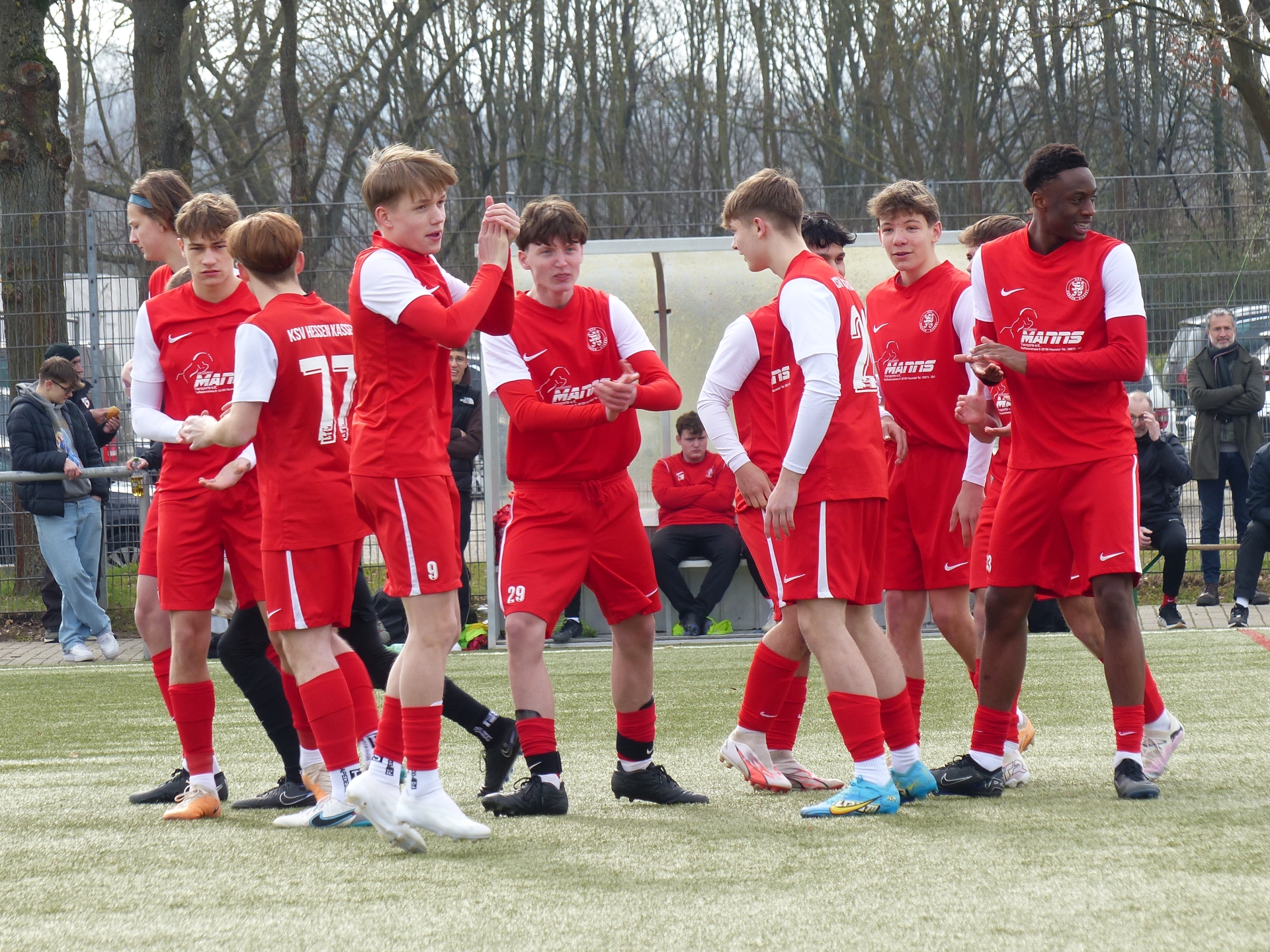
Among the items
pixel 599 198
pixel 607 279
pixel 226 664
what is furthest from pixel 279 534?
pixel 599 198

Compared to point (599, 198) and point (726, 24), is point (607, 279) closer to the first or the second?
point (599, 198)

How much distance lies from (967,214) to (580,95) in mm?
12942

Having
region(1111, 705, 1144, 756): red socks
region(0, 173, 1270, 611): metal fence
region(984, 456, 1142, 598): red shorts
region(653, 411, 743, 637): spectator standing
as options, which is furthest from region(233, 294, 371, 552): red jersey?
region(0, 173, 1270, 611): metal fence

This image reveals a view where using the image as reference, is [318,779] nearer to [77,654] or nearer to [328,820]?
[328,820]

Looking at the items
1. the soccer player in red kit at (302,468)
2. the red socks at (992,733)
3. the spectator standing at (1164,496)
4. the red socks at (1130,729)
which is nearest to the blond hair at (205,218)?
the soccer player in red kit at (302,468)

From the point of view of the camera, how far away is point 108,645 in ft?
33.0

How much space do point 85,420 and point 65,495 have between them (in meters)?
0.70

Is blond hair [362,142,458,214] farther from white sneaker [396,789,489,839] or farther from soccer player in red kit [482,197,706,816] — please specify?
white sneaker [396,789,489,839]

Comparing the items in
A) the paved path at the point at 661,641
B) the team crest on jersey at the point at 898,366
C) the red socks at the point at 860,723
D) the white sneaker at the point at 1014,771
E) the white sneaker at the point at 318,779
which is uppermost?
the team crest on jersey at the point at 898,366

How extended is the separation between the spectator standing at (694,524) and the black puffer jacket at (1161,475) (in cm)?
292

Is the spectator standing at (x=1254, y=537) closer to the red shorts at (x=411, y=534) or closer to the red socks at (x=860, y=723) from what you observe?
the red socks at (x=860, y=723)

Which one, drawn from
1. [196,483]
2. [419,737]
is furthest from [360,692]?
[196,483]

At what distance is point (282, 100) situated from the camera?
780 inches

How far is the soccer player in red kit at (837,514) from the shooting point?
4051 mm
